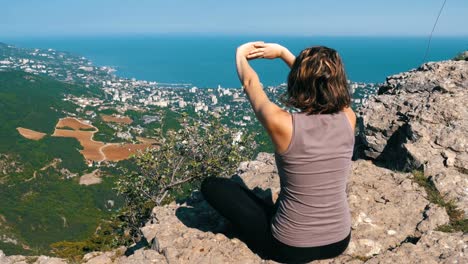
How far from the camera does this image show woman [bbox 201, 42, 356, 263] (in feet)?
11.3

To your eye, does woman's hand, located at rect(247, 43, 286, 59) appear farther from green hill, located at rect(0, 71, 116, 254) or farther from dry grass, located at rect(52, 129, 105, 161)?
dry grass, located at rect(52, 129, 105, 161)

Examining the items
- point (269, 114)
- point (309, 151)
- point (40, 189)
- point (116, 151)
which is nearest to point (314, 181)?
point (309, 151)

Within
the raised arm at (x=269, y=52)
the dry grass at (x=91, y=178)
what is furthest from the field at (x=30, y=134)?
the raised arm at (x=269, y=52)

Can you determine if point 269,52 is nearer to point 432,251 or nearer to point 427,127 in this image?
point 432,251

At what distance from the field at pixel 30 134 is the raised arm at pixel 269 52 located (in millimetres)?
85237

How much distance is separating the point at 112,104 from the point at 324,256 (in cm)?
12795

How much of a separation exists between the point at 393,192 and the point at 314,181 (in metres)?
3.13

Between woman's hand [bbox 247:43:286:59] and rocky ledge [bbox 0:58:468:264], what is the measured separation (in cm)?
230

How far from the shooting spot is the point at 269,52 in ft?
15.2

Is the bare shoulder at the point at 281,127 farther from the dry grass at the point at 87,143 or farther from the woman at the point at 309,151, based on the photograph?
the dry grass at the point at 87,143

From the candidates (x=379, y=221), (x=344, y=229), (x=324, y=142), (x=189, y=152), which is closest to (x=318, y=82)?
(x=324, y=142)

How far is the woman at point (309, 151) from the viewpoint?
3.45m

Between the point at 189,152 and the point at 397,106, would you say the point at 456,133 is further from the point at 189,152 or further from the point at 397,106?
the point at 189,152

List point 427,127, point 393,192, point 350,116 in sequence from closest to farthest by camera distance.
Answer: point 350,116
point 393,192
point 427,127
